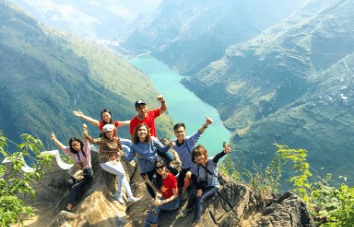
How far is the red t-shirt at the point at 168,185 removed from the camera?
192 inches

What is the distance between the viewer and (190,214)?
5125 mm

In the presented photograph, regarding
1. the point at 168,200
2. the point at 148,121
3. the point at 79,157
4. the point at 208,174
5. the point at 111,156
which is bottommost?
the point at 79,157

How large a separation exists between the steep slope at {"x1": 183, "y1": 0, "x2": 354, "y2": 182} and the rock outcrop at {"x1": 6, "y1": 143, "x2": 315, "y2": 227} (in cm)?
10737

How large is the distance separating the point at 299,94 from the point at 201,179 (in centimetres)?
18277

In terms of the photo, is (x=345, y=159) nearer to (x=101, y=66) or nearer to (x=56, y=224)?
(x=56, y=224)

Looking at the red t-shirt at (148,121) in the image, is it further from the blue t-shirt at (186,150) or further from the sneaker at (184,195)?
the sneaker at (184,195)

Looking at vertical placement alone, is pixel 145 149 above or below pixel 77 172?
above

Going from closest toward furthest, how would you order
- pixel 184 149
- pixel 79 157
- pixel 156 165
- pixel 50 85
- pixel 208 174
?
pixel 156 165 < pixel 208 174 < pixel 184 149 < pixel 79 157 < pixel 50 85

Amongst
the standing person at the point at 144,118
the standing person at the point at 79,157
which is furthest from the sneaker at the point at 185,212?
the standing person at the point at 79,157

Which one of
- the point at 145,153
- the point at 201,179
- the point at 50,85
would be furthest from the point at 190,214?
the point at 50,85

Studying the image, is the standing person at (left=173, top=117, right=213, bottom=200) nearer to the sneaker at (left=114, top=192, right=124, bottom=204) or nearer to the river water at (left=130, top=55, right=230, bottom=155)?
the sneaker at (left=114, top=192, right=124, bottom=204)

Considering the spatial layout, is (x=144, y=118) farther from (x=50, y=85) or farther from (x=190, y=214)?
(x=50, y=85)

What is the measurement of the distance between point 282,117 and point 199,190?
150266mm

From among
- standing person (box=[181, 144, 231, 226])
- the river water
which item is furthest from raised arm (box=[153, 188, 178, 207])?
the river water
